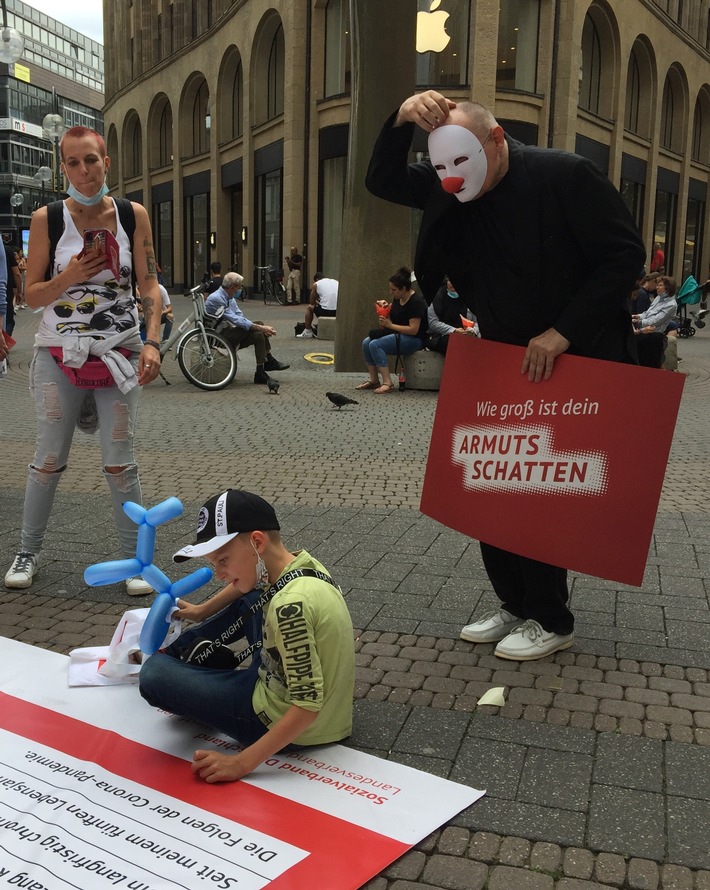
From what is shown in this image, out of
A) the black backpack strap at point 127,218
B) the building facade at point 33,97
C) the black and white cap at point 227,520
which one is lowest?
the black and white cap at point 227,520

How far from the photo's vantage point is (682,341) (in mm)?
21859

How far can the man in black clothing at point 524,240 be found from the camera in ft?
10.5

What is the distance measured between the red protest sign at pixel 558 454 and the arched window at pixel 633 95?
1392 inches

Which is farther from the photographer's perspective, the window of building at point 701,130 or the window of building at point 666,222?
the window of building at point 701,130

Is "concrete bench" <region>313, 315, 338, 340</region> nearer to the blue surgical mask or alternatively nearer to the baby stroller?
the baby stroller

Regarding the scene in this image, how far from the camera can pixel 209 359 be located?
A: 12.2 meters

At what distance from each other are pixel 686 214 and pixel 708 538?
40.0m

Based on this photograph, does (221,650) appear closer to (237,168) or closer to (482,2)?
(482,2)

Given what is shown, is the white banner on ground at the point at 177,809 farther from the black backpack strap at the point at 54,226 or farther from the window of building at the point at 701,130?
the window of building at the point at 701,130

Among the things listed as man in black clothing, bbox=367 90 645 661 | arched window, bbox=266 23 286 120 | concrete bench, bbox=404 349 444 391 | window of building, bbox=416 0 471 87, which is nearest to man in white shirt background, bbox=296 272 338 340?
concrete bench, bbox=404 349 444 391

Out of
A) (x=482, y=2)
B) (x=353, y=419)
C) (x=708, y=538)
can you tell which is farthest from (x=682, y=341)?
(x=708, y=538)

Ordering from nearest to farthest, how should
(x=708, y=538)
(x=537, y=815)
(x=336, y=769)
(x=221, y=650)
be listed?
(x=537, y=815)
(x=336, y=769)
(x=221, y=650)
(x=708, y=538)

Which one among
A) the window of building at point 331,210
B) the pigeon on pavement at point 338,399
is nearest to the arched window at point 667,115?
the window of building at point 331,210

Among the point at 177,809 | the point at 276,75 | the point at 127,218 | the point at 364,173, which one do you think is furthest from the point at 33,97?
the point at 177,809
